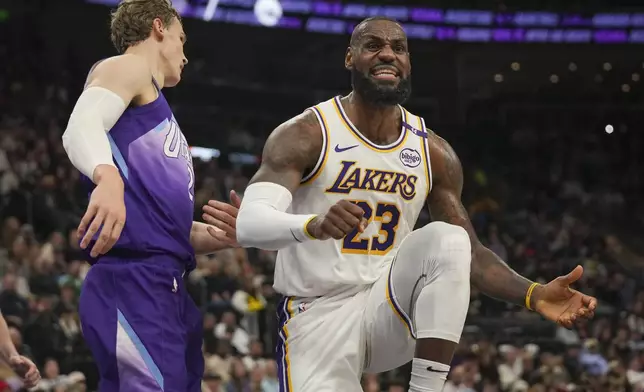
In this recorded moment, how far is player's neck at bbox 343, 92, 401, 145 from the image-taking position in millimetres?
4477

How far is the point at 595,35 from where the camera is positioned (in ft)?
76.5

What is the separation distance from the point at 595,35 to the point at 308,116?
20.4 m

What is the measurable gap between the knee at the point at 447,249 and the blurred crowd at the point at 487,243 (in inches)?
197

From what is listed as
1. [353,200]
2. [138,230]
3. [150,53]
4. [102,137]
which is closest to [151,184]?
[138,230]

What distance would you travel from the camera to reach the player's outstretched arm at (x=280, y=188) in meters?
3.79

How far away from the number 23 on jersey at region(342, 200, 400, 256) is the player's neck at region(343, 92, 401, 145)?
328mm

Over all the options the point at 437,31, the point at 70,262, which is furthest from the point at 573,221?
the point at 70,262

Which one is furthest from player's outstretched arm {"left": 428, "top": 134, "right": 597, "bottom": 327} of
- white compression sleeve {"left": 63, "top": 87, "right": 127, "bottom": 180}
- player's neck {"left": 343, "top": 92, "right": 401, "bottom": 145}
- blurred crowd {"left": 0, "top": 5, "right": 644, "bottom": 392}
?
blurred crowd {"left": 0, "top": 5, "right": 644, "bottom": 392}

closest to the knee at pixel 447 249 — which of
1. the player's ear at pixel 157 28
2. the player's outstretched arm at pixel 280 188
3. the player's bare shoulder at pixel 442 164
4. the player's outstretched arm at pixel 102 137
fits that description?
the player's outstretched arm at pixel 280 188

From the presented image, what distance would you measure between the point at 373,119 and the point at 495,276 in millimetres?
907

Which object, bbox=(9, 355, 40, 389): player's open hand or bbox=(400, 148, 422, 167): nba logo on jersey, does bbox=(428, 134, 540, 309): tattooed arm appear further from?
bbox=(9, 355, 40, 389): player's open hand

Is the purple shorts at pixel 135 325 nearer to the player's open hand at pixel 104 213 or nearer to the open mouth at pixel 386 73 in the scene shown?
the player's open hand at pixel 104 213

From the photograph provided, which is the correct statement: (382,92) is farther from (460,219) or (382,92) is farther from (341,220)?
(341,220)

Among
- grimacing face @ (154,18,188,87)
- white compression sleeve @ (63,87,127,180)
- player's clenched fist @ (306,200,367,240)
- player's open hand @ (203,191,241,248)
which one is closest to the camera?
player's clenched fist @ (306,200,367,240)
